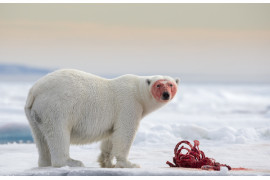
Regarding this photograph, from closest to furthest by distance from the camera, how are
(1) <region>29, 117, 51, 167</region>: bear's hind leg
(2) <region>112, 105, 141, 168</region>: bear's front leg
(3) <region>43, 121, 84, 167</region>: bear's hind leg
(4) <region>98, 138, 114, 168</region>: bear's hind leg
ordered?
(3) <region>43, 121, 84, 167</region>: bear's hind leg → (1) <region>29, 117, 51, 167</region>: bear's hind leg → (2) <region>112, 105, 141, 168</region>: bear's front leg → (4) <region>98, 138, 114, 168</region>: bear's hind leg

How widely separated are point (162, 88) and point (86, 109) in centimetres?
80

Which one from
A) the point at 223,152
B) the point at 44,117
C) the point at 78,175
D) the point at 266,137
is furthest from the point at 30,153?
the point at 266,137

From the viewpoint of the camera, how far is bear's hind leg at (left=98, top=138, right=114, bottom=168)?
490cm

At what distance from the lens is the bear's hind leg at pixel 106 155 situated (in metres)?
4.90

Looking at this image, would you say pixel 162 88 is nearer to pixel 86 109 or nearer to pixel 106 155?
pixel 86 109

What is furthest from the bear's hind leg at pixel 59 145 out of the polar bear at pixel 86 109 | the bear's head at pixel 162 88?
the bear's head at pixel 162 88

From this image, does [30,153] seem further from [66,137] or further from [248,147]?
[248,147]

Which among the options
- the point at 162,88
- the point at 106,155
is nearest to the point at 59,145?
the point at 106,155

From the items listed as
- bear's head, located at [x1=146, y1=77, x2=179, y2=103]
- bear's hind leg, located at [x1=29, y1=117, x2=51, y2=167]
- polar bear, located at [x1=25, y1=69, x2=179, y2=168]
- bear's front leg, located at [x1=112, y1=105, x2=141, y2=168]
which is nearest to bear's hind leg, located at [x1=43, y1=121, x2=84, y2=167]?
polar bear, located at [x1=25, y1=69, x2=179, y2=168]

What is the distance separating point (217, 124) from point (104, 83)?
8133 millimetres

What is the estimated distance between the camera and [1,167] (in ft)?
15.3

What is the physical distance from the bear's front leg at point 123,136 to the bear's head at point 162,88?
32cm

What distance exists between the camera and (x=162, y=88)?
4.37m

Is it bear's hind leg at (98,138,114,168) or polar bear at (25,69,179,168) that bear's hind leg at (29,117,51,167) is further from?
bear's hind leg at (98,138,114,168)
